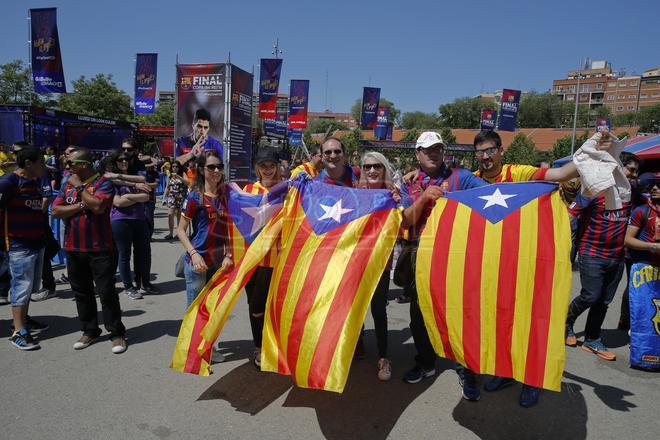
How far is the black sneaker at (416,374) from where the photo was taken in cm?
363

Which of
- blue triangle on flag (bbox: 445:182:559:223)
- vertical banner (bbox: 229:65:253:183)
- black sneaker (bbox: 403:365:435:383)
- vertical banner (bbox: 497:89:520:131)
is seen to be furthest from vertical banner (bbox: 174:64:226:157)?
vertical banner (bbox: 497:89:520:131)

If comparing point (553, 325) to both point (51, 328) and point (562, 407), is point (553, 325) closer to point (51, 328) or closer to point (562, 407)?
point (562, 407)

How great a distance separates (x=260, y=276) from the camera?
11.9ft

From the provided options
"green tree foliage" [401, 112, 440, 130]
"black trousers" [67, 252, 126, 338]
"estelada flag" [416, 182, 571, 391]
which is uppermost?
"green tree foliage" [401, 112, 440, 130]

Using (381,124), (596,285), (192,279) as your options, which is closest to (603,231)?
(596,285)

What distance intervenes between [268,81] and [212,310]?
49.2ft

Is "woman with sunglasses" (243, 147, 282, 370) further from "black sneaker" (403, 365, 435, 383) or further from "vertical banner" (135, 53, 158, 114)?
"vertical banner" (135, 53, 158, 114)

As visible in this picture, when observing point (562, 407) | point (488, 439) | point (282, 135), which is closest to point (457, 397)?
point (488, 439)

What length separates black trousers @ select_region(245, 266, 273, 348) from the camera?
142 inches

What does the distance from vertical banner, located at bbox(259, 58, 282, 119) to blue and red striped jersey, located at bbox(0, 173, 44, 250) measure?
1366 centimetres

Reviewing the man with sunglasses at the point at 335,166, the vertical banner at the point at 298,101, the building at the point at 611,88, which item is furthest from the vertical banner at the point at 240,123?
the building at the point at 611,88

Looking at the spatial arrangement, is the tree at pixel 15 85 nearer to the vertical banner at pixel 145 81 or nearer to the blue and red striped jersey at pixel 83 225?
the vertical banner at pixel 145 81

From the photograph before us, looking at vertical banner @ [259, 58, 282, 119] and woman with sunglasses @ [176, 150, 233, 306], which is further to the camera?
vertical banner @ [259, 58, 282, 119]

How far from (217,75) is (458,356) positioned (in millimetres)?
8615
